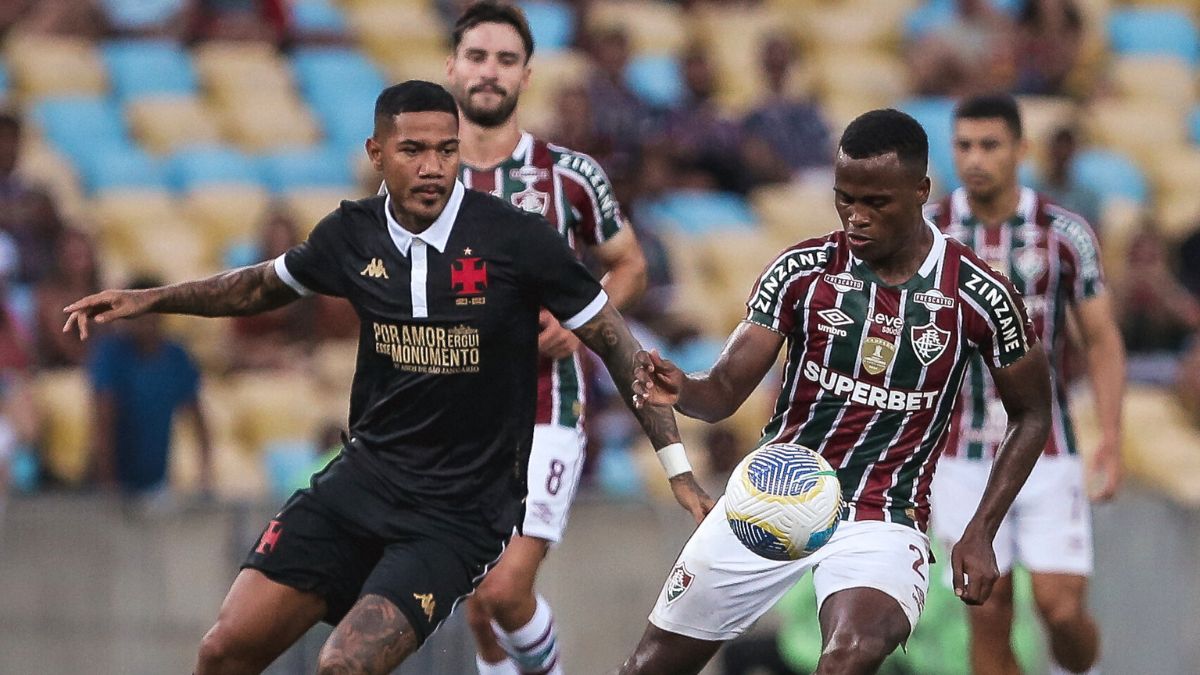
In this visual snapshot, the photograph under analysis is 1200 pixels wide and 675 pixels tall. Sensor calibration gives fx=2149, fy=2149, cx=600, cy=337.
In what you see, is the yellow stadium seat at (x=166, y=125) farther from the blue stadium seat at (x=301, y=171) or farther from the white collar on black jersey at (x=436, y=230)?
the white collar on black jersey at (x=436, y=230)

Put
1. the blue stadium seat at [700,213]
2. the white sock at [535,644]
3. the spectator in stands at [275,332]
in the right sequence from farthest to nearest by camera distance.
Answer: the blue stadium seat at [700,213]
the spectator in stands at [275,332]
the white sock at [535,644]

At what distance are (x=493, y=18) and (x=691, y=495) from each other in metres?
2.58

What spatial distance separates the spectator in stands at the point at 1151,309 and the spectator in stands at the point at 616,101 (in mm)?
3766

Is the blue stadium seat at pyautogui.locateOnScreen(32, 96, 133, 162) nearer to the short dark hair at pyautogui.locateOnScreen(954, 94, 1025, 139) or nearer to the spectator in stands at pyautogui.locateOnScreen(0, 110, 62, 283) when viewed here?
the spectator in stands at pyautogui.locateOnScreen(0, 110, 62, 283)

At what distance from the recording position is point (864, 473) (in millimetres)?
7633

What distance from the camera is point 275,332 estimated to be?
14.3 m

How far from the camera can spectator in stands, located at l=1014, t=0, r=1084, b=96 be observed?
1836 centimetres

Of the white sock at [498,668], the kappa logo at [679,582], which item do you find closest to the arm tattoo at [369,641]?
the kappa logo at [679,582]

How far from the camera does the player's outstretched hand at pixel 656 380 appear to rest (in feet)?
24.0

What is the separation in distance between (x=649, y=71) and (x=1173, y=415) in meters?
5.58

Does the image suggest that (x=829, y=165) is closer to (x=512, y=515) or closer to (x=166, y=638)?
(x=166, y=638)

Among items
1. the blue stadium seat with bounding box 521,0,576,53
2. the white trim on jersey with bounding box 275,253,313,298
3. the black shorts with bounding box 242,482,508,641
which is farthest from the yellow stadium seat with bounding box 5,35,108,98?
the black shorts with bounding box 242,482,508,641

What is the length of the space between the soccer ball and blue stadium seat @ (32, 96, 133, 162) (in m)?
9.72

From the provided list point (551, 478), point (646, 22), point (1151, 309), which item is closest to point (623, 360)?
point (551, 478)
